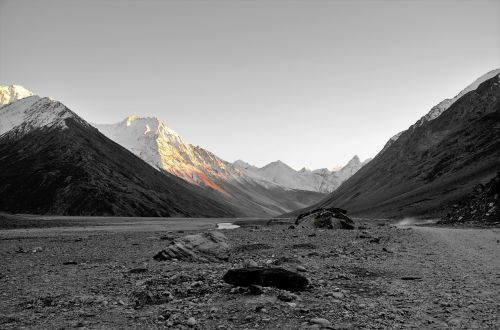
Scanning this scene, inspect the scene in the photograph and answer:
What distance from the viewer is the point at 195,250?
2231cm

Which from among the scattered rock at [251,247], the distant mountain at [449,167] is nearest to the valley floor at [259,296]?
the scattered rock at [251,247]

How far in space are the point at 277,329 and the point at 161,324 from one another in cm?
314

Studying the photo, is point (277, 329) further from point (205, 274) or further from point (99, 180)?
point (99, 180)

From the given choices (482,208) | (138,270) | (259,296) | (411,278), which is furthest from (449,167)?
(259,296)

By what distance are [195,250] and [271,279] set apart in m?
8.42

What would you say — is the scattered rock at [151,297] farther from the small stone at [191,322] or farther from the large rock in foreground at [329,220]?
the large rock in foreground at [329,220]

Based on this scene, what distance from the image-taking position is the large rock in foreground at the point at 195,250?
2188 cm

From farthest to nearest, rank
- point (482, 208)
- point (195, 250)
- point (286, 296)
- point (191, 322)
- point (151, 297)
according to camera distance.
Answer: point (482, 208) < point (195, 250) < point (151, 297) < point (286, 296) < point (191, 322)

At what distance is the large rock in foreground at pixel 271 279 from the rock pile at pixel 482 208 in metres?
37.9

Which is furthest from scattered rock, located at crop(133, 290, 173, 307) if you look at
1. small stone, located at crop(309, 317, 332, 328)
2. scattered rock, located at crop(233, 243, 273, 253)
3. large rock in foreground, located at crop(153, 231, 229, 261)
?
scattered rock, located at crop(233, 243, 273, 253)

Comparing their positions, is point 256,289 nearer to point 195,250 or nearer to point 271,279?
point 271,279

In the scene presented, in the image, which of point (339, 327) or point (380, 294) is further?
point (380, 294)

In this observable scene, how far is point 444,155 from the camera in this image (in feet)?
559

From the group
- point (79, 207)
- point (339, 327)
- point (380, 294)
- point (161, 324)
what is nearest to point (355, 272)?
point (380, 294)
